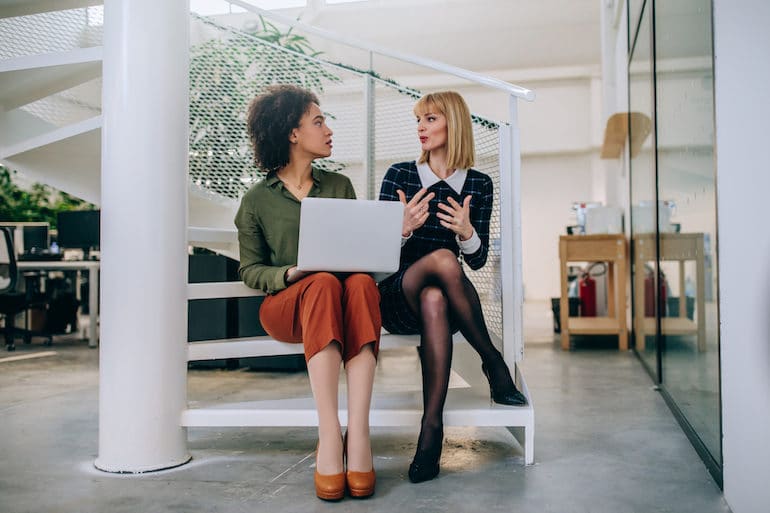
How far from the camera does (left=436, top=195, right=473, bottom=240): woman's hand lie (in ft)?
6.77

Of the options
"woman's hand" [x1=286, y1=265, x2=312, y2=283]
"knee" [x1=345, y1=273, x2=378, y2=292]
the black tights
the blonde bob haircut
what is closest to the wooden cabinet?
the black tights

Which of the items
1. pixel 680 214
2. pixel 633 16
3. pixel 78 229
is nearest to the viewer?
pixel 680 214

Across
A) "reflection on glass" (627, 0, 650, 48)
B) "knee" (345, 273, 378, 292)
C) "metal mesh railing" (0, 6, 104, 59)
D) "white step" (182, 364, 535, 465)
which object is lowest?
"white step" (182, 364, 535, 465)

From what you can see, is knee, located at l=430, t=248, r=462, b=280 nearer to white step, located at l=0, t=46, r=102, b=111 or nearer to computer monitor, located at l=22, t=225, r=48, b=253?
white step, located at l=0, t=46, r=102, b=111

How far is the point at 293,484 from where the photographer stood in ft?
5.85

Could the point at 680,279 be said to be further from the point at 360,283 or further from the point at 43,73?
the point at 43,73

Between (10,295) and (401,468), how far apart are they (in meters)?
4.21

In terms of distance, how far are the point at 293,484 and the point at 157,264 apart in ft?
2.28

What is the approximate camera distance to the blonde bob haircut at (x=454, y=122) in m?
2.16

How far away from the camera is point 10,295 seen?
5094mm

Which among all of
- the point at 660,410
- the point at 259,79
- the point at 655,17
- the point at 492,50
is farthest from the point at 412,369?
the point at 492,50

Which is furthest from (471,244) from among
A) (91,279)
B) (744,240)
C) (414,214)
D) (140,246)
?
(91,279)

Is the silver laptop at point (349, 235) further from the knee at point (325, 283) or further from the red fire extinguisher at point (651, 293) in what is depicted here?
the red fire extinguisher at point (651, 293)

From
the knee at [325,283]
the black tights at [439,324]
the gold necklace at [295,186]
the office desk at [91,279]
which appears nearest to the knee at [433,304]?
→ the black tights at [439,324]
